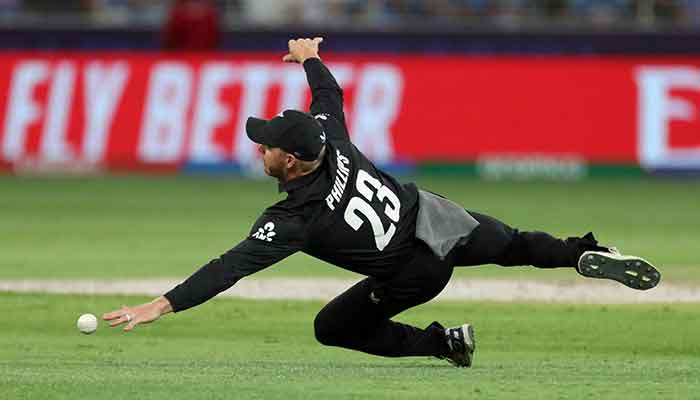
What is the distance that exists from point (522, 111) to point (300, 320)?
13.2m

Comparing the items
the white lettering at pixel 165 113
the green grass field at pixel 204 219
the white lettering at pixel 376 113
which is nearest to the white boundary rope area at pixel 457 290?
the green grass field at pixel 204 219

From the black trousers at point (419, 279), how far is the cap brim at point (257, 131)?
1.20 m

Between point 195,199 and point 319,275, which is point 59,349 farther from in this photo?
point 195,199

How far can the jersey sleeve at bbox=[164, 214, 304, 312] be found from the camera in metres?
8.63

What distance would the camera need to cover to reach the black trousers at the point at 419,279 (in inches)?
373

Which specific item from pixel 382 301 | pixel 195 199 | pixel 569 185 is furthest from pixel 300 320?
pixel 569 185

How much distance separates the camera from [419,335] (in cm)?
1016

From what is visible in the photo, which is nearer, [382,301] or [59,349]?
[382,301]

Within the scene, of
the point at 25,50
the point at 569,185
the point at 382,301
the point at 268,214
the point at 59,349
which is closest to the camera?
the point at 268,214

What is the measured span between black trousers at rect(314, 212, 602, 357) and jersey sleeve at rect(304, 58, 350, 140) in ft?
2.98

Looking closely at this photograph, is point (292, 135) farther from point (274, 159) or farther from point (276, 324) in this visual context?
point (276, 324)

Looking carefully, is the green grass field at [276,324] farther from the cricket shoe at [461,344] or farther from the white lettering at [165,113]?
the white lettering at [165,113]

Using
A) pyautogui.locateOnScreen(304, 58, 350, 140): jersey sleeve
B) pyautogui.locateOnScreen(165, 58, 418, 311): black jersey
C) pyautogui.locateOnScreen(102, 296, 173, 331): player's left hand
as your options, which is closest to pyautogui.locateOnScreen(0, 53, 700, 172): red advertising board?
pyautogui.locateOnScreen(304, 58, 350, 140): jersey sleeve

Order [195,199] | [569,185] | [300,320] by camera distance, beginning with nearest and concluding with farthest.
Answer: [300,320], [195,199], [569,185]
